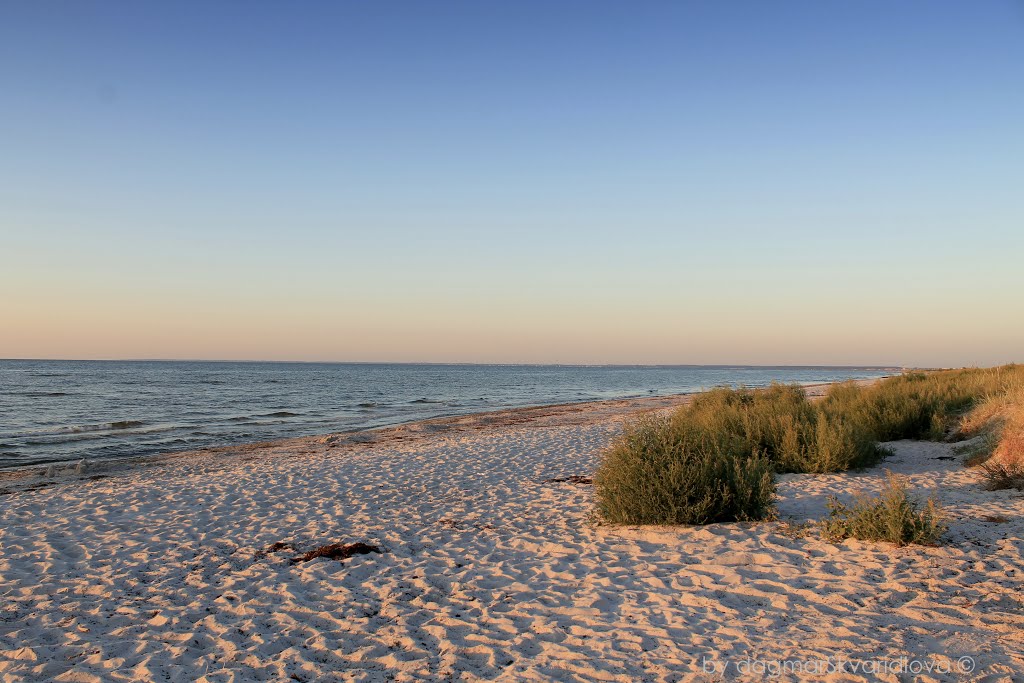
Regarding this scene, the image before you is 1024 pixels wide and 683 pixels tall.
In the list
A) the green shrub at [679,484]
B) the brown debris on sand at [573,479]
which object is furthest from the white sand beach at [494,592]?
the brown debris on sand at [573,479]

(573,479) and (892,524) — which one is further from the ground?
(892,524)

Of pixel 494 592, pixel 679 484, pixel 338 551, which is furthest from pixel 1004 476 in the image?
pixel 338 551

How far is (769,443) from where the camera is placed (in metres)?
10.1

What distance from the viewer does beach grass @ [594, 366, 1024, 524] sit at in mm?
6844

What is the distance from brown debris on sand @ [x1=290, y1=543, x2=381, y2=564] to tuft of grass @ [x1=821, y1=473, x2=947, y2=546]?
472 cm

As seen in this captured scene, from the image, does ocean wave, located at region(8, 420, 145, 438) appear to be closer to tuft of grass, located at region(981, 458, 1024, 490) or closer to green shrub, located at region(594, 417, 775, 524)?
green shrub, located at region(594, 417, 775, 524)

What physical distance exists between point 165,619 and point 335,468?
7300 millimetres

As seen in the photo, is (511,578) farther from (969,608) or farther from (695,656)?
(969,608)

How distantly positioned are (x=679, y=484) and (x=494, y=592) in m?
2.56

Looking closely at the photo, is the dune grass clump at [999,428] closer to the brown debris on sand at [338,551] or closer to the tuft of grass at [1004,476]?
the tuft of grass at [1004,476]

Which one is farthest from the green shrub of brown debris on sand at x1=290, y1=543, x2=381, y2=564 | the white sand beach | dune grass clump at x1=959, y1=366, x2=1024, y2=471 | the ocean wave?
the ocean wave

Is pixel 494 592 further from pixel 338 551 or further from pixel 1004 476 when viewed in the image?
pixel 1004 476

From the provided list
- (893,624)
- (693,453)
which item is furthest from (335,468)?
(893,624)

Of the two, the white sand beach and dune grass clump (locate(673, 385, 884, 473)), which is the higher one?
dune grass clump (locate(673, 385, 884, 473))
